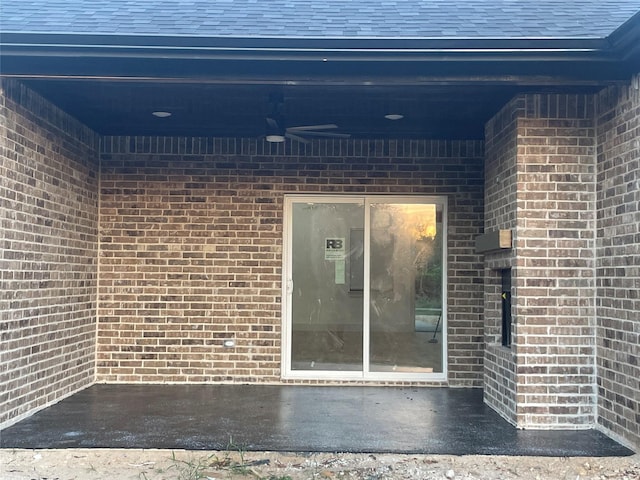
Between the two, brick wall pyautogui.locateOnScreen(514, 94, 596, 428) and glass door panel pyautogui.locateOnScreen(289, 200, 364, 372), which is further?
glass door panel pyautogui.locateOnScreen(289, 200, 364, 372)

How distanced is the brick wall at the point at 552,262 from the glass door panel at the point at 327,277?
2.14 metres

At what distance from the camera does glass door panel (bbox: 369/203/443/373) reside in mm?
6633

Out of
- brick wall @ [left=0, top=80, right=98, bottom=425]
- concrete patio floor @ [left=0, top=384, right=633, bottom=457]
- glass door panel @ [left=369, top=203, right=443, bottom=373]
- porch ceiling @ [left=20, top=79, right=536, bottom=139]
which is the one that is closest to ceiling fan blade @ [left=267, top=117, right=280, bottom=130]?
porch ceiling @ [left=20, top=79, right=536, bottom=139]

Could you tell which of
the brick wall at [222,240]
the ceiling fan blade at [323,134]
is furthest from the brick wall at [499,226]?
the ceiling fan blade at [323,134]

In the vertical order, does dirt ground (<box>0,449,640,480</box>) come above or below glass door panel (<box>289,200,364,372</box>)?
below

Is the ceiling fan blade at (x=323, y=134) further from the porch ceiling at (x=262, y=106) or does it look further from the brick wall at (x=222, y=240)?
the brick wall at (x=222, y=240)

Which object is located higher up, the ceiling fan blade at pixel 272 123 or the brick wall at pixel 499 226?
the ceiling fan blade at pixel 272 123

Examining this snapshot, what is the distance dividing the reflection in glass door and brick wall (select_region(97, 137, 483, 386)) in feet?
0.59

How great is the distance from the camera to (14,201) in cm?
482

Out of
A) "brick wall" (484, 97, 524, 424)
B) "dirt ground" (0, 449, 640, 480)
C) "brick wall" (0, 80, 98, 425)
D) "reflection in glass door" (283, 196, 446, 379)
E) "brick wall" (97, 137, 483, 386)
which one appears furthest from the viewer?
"reflection in glass door" (283, 196, 446, 379)

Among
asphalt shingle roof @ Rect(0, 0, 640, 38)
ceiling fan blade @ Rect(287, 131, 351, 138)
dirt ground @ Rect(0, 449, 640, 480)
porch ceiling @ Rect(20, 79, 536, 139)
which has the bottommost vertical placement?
dirt ground @ Rect(0, 449, 640, 480)

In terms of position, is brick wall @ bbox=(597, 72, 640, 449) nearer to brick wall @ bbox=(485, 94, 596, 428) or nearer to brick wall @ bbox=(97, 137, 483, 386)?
brick wall @ bbox=(485, 94, 596, 428)

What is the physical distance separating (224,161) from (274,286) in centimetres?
162

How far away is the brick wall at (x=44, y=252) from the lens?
475 centimetres
